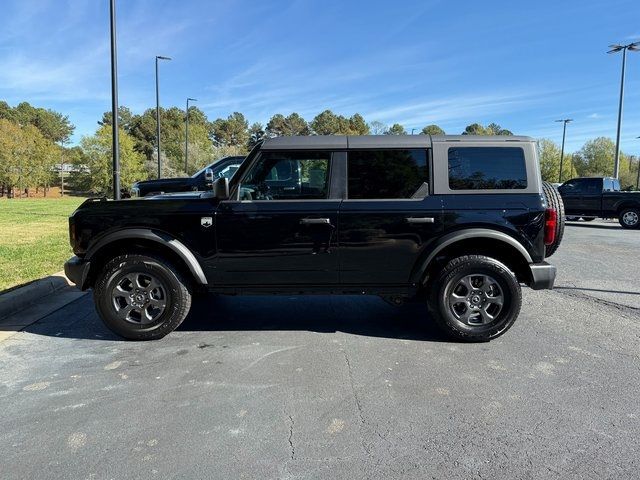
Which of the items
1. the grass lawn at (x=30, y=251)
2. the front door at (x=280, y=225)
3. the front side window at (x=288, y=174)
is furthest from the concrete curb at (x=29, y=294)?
the front side window at (x=288, y=174)

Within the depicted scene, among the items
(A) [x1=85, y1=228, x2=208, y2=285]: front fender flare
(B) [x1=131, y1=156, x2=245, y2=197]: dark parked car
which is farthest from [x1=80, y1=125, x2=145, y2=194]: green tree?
(A) [x1=85, y1=228, x2=208, y2=285]: front fender flare

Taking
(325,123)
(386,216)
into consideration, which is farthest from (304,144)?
(325,123)

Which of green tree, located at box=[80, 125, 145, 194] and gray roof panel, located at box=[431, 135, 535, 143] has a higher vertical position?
green tree, located at box=[80, 125, 145, 194]

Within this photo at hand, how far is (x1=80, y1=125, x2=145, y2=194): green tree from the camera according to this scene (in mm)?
51831

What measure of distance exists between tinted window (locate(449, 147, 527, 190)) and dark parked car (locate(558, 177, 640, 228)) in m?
14.9

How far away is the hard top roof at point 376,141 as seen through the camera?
179 inches

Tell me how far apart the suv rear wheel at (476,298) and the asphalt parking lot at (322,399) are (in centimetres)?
17

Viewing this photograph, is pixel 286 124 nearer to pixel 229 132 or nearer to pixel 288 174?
pixel 229 132

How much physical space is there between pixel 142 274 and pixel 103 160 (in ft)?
187

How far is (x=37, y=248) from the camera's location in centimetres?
944

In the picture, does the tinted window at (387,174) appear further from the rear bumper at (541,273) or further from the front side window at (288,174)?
the rear bumper at (541,273)

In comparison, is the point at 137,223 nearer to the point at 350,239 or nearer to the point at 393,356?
the point at 350,239

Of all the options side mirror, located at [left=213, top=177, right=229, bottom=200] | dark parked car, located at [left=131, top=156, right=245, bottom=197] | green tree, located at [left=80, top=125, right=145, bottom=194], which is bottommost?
side mirror, located at [left=213, top=177, right=229, bottom=200]

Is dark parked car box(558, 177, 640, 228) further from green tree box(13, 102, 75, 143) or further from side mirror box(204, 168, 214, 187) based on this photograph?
green tree box(13, 102, 75, 143)
